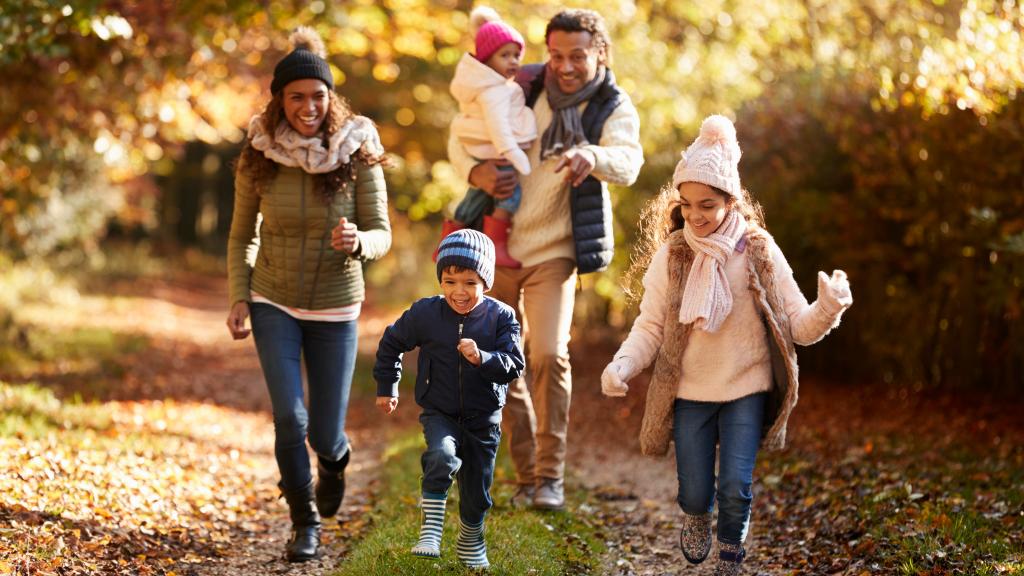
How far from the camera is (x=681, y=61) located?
44.3 ft

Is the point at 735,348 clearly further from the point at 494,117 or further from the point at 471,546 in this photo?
the point at 494,117

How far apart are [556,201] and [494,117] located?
0.57 metres

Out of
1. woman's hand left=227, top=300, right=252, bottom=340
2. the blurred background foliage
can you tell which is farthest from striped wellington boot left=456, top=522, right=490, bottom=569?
the blurred background foliage

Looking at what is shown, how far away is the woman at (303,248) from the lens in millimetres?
5484

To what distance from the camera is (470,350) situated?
4.48 meters

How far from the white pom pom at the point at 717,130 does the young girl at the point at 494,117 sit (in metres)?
1.38

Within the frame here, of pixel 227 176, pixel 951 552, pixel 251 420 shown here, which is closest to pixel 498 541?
pixel 951 552

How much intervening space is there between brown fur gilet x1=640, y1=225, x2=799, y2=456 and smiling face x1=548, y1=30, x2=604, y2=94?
1338 millimetres

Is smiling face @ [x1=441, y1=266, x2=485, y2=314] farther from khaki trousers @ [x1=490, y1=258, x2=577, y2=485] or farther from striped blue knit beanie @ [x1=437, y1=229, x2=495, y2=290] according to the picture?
khaki trousers @ [x1=490, y1=258, x2=577, y2=485]

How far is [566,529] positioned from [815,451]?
2.82 metres

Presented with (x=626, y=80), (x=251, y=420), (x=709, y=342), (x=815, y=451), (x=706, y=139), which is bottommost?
(x=251, y=420)

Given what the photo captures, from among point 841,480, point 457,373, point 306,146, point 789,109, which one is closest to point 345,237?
point 306,146

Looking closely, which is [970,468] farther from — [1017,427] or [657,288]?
[657,288]

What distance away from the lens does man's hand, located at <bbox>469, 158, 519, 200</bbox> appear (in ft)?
19.6
